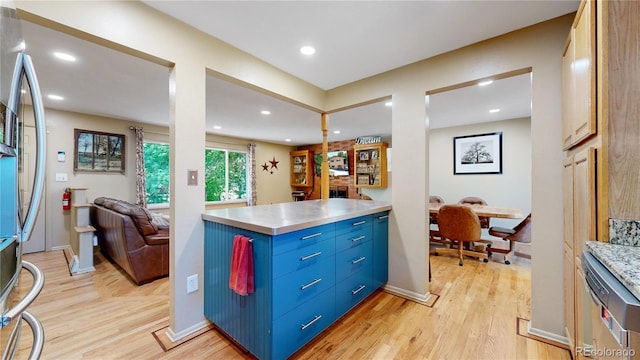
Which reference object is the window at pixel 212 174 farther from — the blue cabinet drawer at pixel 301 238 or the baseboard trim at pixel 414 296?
the baseboard trim at pixel 414 296

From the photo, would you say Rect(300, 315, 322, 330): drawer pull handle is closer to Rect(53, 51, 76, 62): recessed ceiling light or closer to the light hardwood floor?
the light hardwood floor

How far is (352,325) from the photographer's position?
1984mm

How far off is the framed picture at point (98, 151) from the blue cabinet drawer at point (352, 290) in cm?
482

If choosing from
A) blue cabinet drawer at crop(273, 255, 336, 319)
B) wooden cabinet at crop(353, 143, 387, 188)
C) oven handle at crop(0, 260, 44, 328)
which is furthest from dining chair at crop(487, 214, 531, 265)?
oven handle at crop(0, 260, 44, 328)

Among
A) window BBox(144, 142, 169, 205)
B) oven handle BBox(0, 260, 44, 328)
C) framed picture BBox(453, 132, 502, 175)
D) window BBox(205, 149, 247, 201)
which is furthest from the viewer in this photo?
window BBox(205, 149, 247, 201)

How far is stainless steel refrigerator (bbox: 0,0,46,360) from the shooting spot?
2.34 feet

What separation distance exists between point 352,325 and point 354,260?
50 cm

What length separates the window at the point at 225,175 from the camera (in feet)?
20.4

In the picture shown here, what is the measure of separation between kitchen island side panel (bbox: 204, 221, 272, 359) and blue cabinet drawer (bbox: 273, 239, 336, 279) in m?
0.06

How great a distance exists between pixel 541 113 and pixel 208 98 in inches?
140

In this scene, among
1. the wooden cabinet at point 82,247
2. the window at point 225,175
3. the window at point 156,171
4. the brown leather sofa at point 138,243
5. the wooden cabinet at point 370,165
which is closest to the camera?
the brown leather sofa at point 138,243

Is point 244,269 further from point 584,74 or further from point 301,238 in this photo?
point 584,74

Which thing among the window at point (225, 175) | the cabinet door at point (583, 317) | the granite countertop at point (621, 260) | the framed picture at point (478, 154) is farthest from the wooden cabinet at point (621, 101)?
the window at point (225, 175)

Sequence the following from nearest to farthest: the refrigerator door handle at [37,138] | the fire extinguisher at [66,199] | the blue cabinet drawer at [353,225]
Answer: the refrigerator door handle at [37,138], the blue cabinet drawer at [353,225], the fire extinguisher at [66,199]
